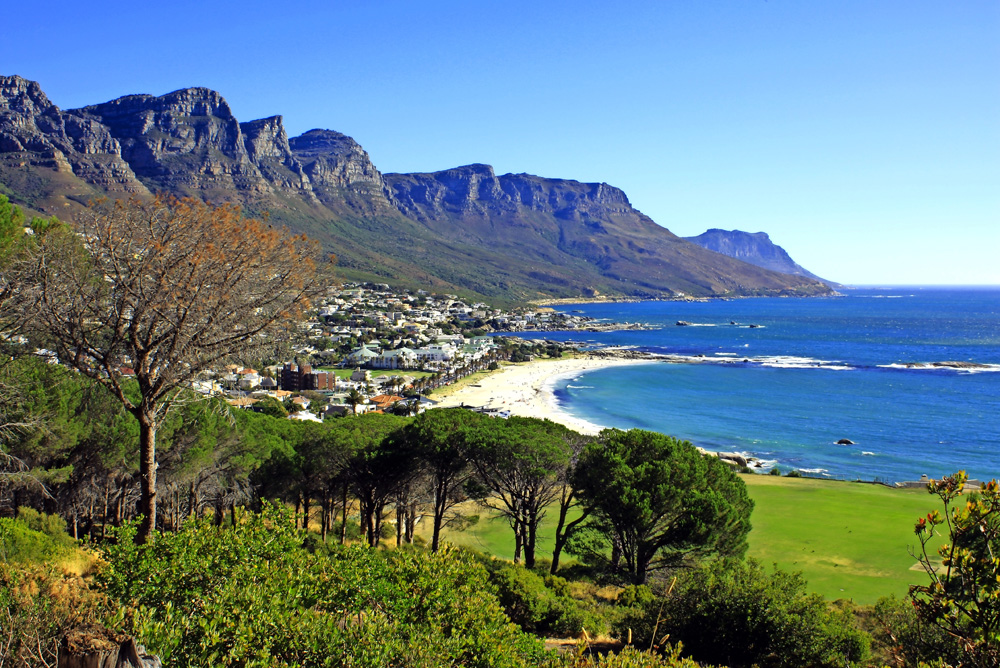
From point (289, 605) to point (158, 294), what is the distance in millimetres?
3780

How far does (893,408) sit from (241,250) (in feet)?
183

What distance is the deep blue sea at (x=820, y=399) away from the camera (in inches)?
1479

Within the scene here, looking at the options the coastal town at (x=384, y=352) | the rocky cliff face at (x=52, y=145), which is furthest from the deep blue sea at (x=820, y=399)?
the rocky cliff face at (x=52, y=145)

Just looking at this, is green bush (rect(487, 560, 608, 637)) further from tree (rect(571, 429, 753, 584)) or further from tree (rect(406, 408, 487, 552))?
tree (rect(406, 408, 487, 552))

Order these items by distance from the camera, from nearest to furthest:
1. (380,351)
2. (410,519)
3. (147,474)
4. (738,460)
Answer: (147,474) → (410,519) → (738,460) → (380,351)

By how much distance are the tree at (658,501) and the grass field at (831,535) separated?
157cm

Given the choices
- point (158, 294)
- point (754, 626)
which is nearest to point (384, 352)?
point (754, 626)

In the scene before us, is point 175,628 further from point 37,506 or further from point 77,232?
point 37,506

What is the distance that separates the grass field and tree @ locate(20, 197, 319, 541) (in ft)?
40.8

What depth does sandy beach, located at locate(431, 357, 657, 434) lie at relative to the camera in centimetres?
4728

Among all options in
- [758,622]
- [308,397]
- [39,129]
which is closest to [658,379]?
[308,397]

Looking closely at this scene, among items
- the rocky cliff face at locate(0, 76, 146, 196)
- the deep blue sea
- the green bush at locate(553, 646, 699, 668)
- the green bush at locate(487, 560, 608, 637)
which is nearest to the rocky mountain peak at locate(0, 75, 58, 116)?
the rocky cliff face at locate(0, 76, 146, 196)

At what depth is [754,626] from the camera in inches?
365

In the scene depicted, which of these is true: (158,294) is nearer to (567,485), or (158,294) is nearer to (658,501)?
(658,501)
